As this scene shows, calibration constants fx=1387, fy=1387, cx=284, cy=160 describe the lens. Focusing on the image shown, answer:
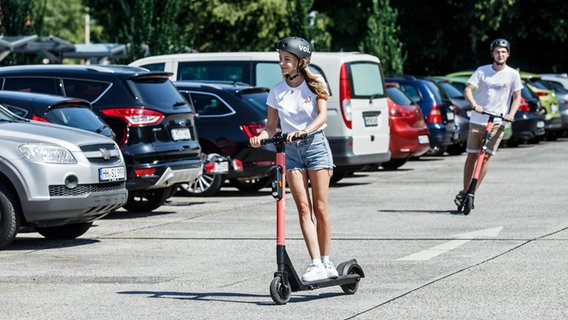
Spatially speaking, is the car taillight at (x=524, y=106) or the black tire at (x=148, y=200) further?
the car taillight at (x=524, y=106)

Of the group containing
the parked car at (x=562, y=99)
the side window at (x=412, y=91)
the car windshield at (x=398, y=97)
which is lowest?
the parked car at (x=562, y=99)

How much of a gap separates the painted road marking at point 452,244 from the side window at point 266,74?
6.99 m

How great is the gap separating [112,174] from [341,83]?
716 centimetres

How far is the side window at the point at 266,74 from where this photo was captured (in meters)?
19.8

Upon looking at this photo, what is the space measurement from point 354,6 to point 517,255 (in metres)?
46.6

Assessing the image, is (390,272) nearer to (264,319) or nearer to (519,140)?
(264,319)

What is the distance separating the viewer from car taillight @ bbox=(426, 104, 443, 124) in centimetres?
2586

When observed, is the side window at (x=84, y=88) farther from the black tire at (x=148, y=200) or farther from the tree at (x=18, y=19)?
the tree at (x=18, y=19)

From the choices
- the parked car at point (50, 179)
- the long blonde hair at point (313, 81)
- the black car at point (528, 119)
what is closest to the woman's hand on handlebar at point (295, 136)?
the long blonde hair at point (313, 81)

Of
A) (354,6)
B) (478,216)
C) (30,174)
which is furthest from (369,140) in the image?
(354,6)

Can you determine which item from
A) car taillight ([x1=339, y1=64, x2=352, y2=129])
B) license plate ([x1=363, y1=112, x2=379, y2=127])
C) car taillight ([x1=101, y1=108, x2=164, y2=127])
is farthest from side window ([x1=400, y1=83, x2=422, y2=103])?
car taillight ([x1=101, y1=108, x2=164, y2=127])

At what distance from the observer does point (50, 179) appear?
12.0 meters

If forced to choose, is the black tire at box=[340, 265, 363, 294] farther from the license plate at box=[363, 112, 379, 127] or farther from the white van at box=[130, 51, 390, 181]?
the license plate at box=[363, 112, 379, 127]

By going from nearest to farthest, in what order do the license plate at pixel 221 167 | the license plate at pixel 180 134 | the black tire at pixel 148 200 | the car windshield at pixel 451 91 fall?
the license plate at pixel 180 134, the black tire at pixel 148 200, the license plate at pixel 221 167, the car windshield at pixel 451 91
